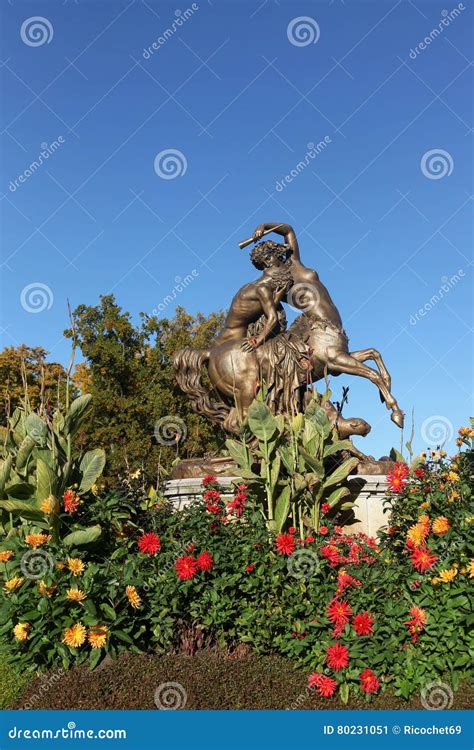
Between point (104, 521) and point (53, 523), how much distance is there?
1.63 feet

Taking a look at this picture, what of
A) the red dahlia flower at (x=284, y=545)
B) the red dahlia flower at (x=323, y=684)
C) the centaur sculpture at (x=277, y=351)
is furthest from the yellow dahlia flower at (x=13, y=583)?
the centaur sculpture at (x=277, y=351)

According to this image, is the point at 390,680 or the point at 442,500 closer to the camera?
the point at 390,680

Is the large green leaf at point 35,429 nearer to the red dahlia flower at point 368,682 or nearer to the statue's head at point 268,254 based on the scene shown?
the red dahlia flower at point 368,682

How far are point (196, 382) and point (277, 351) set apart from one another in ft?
4.57

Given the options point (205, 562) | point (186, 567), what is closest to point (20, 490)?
point (186, 567)

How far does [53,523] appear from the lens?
527 cm

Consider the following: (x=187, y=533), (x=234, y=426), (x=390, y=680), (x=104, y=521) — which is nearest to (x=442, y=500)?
(x=390, y=680)

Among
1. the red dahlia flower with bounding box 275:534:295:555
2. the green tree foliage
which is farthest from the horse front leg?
the green tree foliage

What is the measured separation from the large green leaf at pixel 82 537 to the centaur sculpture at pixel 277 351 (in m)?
3.61

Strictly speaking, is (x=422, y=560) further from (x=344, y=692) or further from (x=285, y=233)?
(x=285, y=233)

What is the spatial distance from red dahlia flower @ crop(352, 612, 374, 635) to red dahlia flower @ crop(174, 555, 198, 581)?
1234 millimetres

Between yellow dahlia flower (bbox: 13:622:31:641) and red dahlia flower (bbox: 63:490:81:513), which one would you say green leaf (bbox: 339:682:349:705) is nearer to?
yellow dahlia flower (bbox: 13:622:31:641)

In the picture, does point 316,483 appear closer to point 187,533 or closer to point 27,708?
point 187,533

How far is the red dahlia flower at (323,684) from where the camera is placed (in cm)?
456
